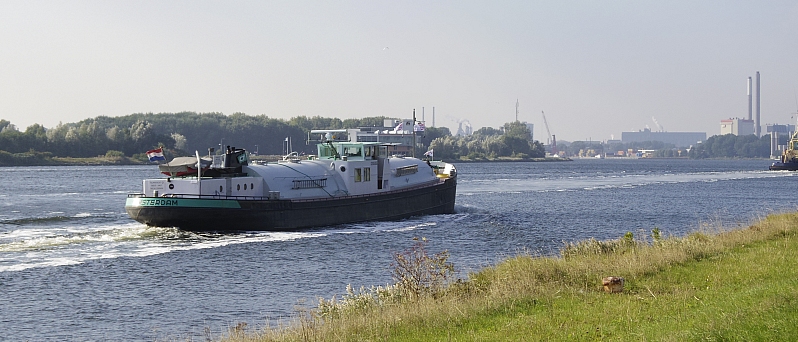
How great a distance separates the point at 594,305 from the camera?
62.6ft

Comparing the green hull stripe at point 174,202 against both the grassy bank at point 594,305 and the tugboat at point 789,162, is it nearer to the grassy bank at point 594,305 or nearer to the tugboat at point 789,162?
the grassy bank at point 594,305

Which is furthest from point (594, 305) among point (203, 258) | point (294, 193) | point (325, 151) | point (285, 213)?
point (325, 151)

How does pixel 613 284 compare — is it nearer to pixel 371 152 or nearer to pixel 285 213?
pixel 285 213

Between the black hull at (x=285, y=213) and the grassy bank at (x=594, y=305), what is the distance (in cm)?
2349

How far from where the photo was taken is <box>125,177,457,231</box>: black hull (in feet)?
149

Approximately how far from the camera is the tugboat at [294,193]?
4584 centimetres

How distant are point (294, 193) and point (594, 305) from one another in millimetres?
33453

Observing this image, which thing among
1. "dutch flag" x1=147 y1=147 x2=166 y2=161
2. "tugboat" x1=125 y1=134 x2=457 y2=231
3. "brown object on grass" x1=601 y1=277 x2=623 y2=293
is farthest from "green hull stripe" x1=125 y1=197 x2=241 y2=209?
"brown object on grass" x1=601 y1=277 x2=623 y2=293

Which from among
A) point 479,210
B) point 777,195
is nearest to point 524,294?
point 479,210

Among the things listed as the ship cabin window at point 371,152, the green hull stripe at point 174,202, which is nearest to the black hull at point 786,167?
the ship cabin window at point 371,152

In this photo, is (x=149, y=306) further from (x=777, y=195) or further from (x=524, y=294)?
(x=777, y=195)

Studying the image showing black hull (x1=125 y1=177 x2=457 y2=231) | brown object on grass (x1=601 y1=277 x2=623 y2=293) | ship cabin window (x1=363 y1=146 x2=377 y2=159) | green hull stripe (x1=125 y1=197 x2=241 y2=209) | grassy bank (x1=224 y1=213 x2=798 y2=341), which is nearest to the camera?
grassy bank (x1=224 y1=213 x2=798 y2=341)

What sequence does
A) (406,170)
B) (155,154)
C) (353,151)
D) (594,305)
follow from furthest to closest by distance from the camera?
(406,170)
(353,151)
(155,154)
(594,305)

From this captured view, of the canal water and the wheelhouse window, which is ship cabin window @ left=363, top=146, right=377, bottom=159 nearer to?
the wheelhouse window
